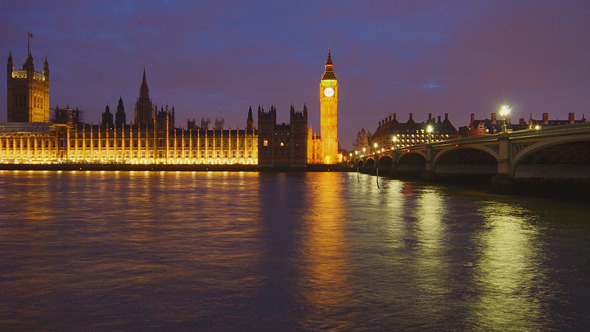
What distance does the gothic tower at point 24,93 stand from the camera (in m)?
177

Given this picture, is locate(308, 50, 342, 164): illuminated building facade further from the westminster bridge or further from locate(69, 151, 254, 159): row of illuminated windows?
the westminster bridge

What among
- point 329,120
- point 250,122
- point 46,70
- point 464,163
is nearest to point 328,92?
point 329,120

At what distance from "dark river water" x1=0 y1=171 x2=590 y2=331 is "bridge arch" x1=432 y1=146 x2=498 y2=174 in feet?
109

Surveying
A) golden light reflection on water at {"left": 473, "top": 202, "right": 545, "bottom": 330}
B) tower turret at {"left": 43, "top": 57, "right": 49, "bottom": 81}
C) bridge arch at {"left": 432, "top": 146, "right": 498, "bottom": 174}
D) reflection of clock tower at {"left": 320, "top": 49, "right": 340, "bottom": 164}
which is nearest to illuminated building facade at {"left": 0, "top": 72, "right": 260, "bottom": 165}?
reflection of clock tower at {"left": 320, "top": 49, "right": 340, "bottom": 164}

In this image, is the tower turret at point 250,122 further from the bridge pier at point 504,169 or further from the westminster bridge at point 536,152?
the bridge pier at point 504,169

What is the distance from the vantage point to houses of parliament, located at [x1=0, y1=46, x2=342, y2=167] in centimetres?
14412

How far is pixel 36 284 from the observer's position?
367 inches

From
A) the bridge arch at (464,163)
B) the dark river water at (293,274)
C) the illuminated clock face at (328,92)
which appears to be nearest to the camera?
the dark river water at (293,274)

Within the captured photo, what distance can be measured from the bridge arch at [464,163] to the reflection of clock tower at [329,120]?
92701 mm

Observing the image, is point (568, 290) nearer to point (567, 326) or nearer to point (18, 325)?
point (567, 326)

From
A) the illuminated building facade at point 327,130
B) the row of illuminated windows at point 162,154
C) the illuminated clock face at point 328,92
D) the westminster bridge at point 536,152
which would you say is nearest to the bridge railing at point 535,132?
the westminster bridge at point 536,152

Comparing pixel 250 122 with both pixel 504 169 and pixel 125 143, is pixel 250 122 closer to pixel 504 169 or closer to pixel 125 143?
pixel 125 143

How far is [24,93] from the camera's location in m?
179

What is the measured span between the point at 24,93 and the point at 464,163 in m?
173
